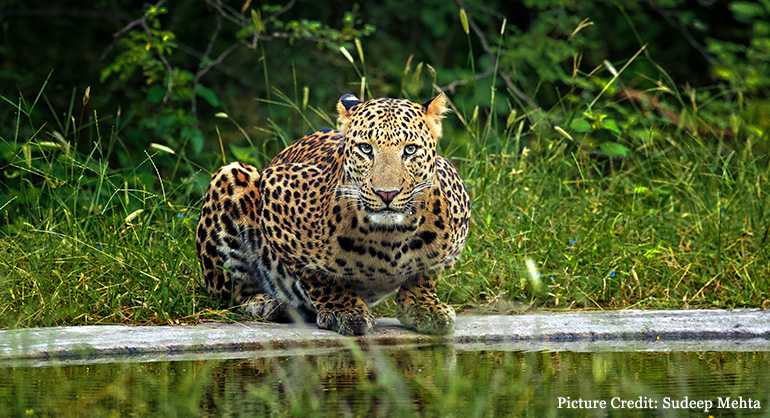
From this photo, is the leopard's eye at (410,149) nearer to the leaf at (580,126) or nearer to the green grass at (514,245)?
the green grass at (514,245)

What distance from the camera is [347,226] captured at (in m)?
5.99

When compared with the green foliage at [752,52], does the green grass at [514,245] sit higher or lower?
higher

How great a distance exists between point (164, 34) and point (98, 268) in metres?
3.23

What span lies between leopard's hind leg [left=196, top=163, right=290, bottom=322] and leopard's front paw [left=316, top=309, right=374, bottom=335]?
428 millimetres

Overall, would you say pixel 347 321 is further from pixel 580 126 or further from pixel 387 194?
pixel 580 126

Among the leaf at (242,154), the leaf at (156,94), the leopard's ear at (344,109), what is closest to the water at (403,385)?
the leopard's ear at (344,109)

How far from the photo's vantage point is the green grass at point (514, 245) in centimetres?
644

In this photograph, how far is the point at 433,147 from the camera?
5984mm

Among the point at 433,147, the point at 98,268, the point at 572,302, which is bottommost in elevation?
the point at 572,302

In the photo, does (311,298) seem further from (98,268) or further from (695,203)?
(695,203)

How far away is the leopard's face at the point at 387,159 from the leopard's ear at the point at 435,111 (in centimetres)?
3

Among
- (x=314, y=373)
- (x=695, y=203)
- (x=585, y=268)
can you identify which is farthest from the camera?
(x=695, y=203)

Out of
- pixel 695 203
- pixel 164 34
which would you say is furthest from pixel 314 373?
pixel 164 34

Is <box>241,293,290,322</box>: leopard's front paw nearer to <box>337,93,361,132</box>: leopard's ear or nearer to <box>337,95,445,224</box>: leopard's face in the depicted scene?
<box>337,95,445,224</box>: leopard's face
